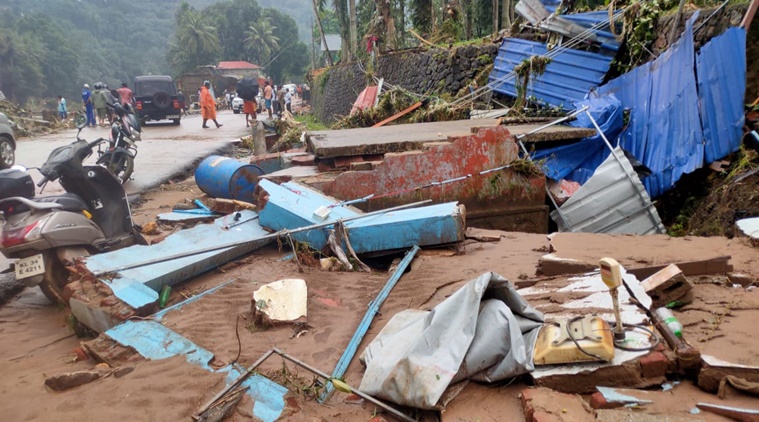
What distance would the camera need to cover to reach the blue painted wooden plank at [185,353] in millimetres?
2643

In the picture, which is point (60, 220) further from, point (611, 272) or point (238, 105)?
point (238, 105)

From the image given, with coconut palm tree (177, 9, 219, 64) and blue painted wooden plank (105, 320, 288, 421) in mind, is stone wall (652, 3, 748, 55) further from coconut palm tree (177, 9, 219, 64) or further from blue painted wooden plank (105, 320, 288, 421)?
coconut palm tree (177, 9, 219, 64)

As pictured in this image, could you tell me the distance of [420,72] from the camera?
1433 centimetres

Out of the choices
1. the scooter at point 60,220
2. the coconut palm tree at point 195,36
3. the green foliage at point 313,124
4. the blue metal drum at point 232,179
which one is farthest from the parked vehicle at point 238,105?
the coconut palm tree at point 195,36

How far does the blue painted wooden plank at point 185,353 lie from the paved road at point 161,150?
5.40 metres

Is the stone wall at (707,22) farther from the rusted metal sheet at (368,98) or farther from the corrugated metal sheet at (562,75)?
the rusted metal sheet at (368,98)

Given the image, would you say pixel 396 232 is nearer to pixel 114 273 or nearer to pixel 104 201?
pixel 114 273

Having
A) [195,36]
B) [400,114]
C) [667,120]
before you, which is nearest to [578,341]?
[667,120]

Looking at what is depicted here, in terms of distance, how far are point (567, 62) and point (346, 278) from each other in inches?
278

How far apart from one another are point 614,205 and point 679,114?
1.41 metres

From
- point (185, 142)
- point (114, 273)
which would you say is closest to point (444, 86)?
point (185, 142)

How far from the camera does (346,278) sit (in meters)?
4.29

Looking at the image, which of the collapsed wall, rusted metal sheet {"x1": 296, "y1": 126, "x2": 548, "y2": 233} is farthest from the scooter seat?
the collapsed wall

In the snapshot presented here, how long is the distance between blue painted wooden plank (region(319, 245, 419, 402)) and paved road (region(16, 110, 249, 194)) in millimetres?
5802
